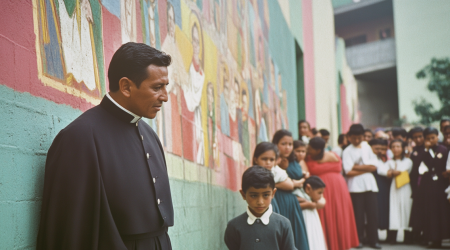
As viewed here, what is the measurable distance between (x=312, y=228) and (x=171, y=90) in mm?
2482

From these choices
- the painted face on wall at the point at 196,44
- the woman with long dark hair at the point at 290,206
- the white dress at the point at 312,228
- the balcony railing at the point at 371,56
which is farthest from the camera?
the balcony railing at the point at 371,56

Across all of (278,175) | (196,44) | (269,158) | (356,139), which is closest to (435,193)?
(356,139)

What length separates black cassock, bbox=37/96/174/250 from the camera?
1.65m

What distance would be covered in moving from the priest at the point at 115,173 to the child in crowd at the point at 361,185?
217 inches

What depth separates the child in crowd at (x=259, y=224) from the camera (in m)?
3.40

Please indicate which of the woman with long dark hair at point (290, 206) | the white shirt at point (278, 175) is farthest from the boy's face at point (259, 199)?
the woman with long dark hair at point (290, 206)

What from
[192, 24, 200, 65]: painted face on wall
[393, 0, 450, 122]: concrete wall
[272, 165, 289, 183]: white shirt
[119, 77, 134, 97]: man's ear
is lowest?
[272, 165, 289, 183]: white shirt

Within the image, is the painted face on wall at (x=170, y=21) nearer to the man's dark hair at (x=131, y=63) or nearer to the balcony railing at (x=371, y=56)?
the man's dark hair at (x=131, y=63)

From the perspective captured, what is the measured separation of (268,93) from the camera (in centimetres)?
791

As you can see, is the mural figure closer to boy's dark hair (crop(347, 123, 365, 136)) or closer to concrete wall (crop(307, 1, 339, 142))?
boy's dark hair (crop(347, 123, 365, 136))

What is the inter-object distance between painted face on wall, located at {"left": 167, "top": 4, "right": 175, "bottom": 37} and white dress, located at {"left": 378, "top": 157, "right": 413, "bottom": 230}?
5.42m

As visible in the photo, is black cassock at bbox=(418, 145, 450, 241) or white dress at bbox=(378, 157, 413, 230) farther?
white dress at bbox=(378, 157, 413, 230)

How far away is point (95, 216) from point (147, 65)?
2.07 feet

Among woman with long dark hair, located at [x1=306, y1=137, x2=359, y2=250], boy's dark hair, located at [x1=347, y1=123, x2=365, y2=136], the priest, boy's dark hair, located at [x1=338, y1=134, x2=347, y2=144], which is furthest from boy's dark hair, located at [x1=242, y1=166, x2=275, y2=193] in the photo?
boy's dark hair, located at [x1=338, y1=134, x2=347, y2=144]
